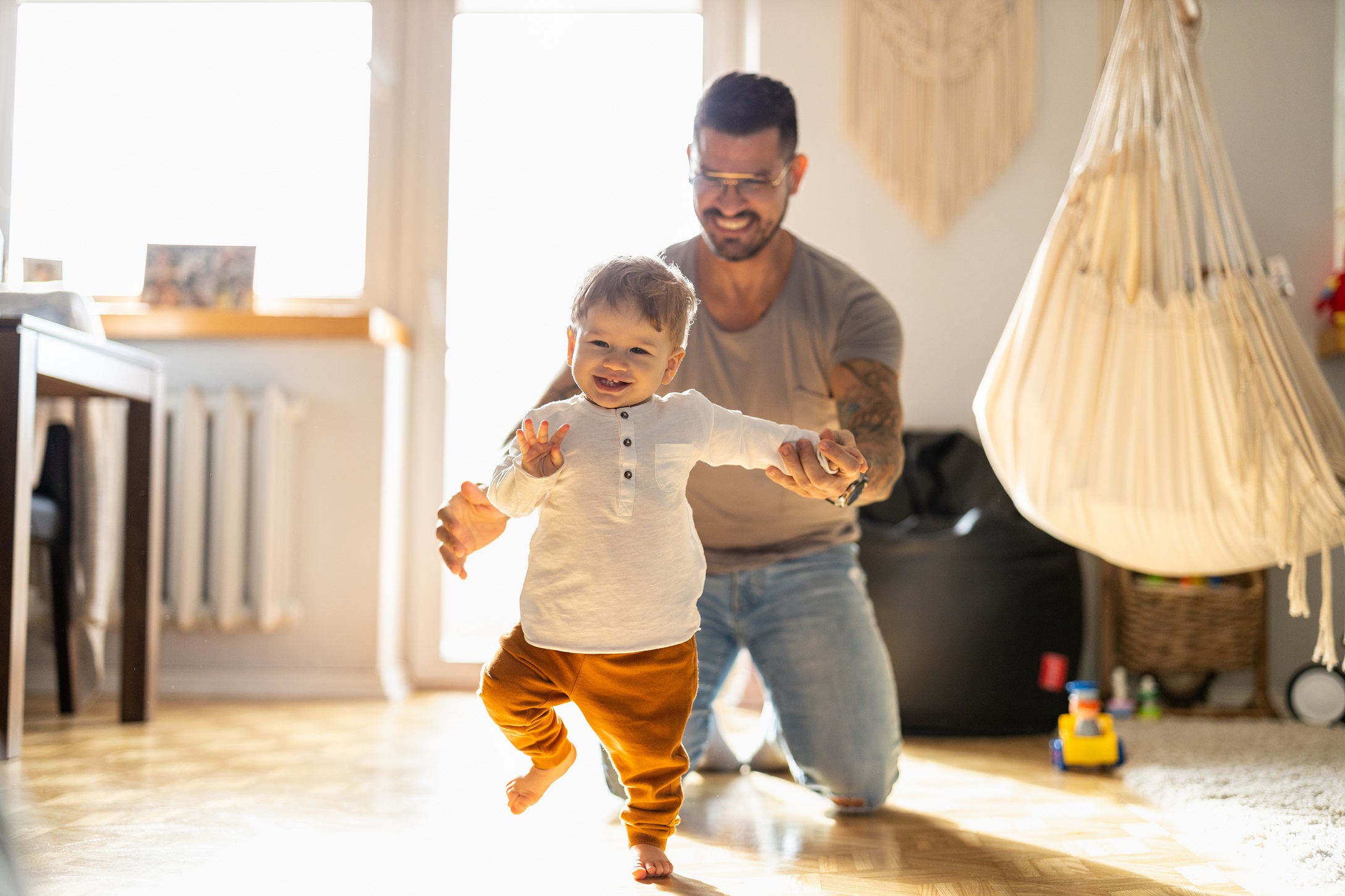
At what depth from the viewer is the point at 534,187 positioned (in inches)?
106

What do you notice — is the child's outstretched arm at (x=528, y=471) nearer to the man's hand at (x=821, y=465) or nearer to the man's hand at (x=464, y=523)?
the man's hand at (x=464, y=523)

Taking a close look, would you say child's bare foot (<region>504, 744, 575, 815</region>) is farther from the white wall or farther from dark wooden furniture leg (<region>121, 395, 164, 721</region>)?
the white wall

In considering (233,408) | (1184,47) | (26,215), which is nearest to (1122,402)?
(1184,47)

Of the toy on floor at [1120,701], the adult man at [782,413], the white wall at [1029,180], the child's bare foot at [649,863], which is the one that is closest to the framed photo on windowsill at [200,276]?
the white wall at [1029,180]

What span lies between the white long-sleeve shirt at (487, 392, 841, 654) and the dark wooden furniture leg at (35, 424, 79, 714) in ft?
4.70

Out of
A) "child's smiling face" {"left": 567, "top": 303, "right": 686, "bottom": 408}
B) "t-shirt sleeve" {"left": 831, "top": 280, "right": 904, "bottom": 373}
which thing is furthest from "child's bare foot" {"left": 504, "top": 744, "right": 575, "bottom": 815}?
"t-shirt sleeve" {"left": 831, "top": 280, "right": 904, "bottom": 373}

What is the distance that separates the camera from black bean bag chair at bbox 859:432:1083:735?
2053 mm

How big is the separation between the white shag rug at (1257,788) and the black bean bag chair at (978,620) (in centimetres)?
19

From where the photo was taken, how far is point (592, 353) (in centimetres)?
103

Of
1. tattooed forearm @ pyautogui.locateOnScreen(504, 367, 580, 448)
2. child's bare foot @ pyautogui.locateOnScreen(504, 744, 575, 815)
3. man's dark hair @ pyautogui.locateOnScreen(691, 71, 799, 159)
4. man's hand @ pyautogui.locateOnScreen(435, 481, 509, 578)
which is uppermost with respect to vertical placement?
man's dark hair @ pyautogui.locateOnScreen(691, 71, 799, 159)

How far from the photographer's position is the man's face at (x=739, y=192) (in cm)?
141

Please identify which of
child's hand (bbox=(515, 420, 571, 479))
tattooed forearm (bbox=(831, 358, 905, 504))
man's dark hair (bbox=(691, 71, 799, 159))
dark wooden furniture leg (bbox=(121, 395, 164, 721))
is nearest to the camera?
child's hand (bbox=(515, 420, 571, 479))

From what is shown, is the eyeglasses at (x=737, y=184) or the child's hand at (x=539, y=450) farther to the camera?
the eyeglasses at (x=737, y=184)

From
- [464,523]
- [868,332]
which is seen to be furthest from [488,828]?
[868,332]
